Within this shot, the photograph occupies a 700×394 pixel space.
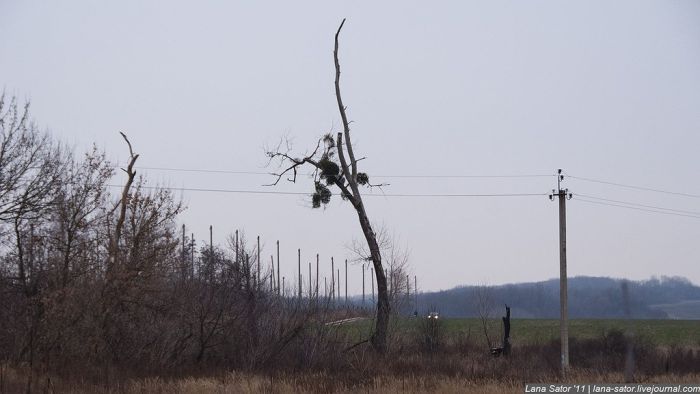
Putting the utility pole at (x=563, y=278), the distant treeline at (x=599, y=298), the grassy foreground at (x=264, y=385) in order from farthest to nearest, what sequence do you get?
the utility pole at (x=563, y=278) < the grassy foreground at (x=264, y=385) < the distant treeline at (x=599, y=298)

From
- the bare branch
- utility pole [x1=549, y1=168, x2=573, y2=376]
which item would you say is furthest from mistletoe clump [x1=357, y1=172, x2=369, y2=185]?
utility pole [x1=549, y1=168, x2=573, y2=376]

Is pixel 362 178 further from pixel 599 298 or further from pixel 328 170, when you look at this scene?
pixel 599 298

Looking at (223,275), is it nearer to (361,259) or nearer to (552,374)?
(361,259)

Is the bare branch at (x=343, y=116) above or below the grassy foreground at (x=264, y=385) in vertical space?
above

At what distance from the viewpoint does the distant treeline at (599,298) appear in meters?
15.7

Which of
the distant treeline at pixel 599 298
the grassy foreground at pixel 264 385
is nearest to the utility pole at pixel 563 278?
the distant treeline at pixel 599 298

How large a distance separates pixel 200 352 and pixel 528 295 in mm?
37709

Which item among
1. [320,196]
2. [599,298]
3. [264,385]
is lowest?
[264,385]

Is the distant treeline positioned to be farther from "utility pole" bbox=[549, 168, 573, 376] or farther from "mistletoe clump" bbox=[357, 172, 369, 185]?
"mistletoe clump" bbox=[357, 172, 369, 185]

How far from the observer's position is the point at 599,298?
63.2 feet

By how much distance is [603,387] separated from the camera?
20.7 m

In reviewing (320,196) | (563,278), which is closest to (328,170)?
(320,196)

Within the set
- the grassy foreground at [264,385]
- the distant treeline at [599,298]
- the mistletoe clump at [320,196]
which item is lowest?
the grassy foreground at [264,385]

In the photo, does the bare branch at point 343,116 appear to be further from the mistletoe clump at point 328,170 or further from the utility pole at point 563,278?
the utility pole at point 563,278
